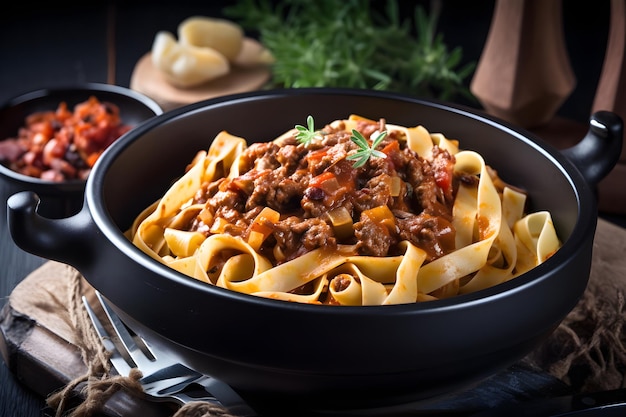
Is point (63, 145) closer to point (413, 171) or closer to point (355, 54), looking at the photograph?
point (355, 54)

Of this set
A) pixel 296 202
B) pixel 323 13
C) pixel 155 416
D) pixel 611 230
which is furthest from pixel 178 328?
pixel 323 13

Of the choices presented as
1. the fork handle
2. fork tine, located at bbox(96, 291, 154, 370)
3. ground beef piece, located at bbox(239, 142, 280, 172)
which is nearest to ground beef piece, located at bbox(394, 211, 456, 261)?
ground beef piece, located at bbox(239, 142, 280, 172)

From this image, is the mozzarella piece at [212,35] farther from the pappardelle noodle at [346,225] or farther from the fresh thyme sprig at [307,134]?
the fresh thyme sprig at [307,134]

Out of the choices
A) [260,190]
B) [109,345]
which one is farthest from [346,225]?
[109,345]

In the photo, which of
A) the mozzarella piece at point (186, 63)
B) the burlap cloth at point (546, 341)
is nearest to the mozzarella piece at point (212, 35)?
the mozzarella piece at point (186, 63)

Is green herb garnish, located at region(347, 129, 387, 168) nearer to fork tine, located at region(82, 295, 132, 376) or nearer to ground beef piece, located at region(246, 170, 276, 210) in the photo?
ground beef piece, located at region(246, 170, 276, 210)

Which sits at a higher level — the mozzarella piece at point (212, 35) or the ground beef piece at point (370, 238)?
the ground beef piece at point (370, 238)

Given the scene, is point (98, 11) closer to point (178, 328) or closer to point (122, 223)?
point (122, 223)

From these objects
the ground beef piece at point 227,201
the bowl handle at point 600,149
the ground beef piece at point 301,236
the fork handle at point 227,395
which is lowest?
the fork handle at point 227,395
